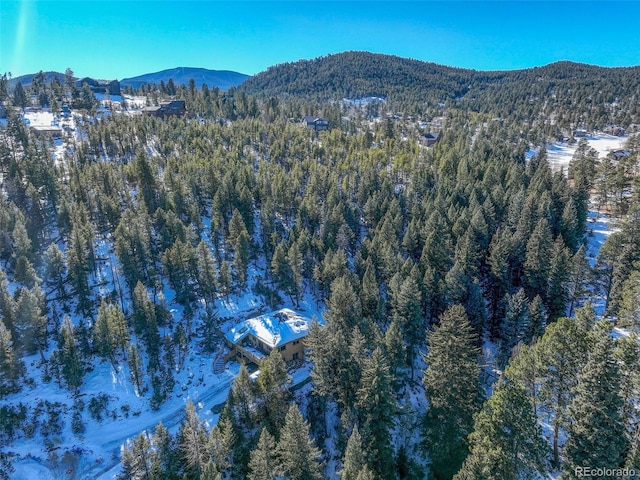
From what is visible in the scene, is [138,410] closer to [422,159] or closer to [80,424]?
Answer: [80,424]

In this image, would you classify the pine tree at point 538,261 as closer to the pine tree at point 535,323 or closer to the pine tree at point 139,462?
the pine tree at point 535,323

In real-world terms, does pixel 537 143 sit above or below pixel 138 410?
above

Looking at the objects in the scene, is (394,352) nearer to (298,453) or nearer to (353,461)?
(353,461)

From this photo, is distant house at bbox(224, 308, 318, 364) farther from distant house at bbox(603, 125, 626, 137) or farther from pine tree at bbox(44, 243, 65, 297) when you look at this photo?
distant house at bbox(603, 125, 626, 137)

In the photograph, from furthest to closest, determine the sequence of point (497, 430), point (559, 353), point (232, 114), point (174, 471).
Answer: point (232, 114)
point (174, 471)
point (559, 353)
point (497, 430)

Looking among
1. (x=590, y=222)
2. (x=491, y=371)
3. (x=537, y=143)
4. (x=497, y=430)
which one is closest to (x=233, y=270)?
(x=491, y=371)
